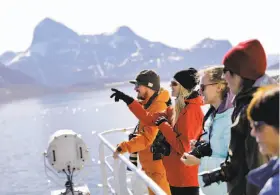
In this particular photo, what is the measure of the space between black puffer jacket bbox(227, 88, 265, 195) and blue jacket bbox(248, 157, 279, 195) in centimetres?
11

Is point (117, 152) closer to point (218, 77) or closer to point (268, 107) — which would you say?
point (218, 77)

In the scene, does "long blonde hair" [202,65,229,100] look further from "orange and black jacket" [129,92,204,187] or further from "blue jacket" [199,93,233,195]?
"orange and black jacket" [129,92,204,187]

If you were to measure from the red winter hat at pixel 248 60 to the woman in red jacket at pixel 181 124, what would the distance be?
2.26 ft

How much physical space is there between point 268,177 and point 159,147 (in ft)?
4.87

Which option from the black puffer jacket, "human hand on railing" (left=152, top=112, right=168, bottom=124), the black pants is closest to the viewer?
the black puffer jacket

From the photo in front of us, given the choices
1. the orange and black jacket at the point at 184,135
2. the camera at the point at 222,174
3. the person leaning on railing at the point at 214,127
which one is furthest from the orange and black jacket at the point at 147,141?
the camera at the point at 222,174

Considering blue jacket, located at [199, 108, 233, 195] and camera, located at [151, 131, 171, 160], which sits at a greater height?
blue jacket, located at [199, 108, 233, 195]

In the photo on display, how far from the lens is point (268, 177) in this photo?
1168 mm

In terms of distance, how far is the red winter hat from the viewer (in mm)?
1643

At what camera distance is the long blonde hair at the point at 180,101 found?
2395mm

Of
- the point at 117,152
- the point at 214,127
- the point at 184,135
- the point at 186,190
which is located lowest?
the point at 186,190

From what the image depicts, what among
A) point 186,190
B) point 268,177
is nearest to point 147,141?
point 186,190

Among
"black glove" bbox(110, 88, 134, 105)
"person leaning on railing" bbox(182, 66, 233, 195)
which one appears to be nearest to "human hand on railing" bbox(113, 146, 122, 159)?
"black glove" bbox(110, 88, 134, 105)

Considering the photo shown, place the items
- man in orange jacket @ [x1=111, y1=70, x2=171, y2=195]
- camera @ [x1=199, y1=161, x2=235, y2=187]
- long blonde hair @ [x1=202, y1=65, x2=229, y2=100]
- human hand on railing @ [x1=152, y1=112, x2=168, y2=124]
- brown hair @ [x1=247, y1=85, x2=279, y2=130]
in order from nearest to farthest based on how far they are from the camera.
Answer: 1. brown hair @ [x1=247, y1=85, x2=279, y2=130]
2. camera @ [x1=199, y1=161, x2=235, y2=187]
3. long blonde hair @ [x1=202, y1=65, x2=229, y2=100]
4. human hand on railing @ [x1=152, y1=112, x2=168, y2=124]
5. man in orange jacket @ [x1=111, y1=70, x2=171, y2=195]
